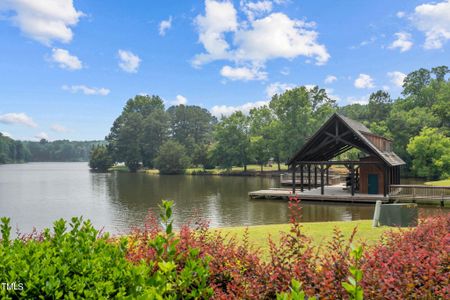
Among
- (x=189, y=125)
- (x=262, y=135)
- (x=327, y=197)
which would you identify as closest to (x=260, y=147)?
(x=262, y=135)

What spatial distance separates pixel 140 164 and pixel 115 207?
2837 inches

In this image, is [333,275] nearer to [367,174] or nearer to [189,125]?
[367,174]

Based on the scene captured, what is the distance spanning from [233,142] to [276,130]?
402 inches

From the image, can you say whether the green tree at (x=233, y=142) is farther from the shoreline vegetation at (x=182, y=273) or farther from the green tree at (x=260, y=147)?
the shoreline vegetation at (x=182, y=273)

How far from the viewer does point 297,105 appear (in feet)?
216

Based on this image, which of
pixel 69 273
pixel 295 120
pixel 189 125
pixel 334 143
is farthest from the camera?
pixel 189 125

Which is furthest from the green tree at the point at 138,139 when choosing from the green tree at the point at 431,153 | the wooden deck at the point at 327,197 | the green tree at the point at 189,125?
the wooden deck at the point at 327,197

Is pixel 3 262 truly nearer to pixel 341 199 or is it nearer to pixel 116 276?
pixel 116 276

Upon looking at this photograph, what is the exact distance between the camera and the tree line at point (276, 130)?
2174 inches

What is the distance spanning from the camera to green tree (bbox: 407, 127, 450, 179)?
45406mm

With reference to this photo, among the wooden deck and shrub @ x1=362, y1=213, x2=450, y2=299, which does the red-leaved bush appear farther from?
the wooden deck

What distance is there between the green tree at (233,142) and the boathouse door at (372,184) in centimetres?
4153

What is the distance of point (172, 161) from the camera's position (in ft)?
267

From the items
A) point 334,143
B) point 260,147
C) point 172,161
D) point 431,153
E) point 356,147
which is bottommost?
point 172,161
